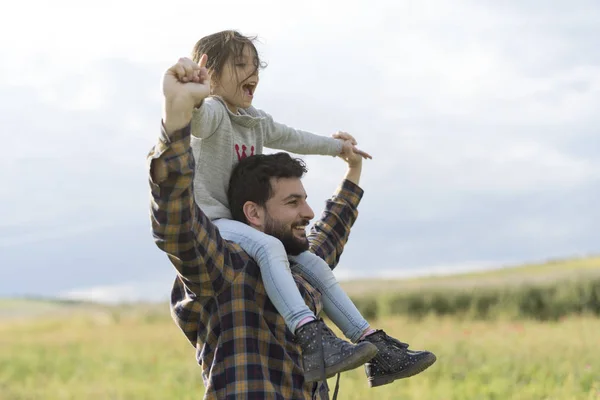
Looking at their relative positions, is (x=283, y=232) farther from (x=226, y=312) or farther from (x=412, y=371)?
(x=412, y=371)

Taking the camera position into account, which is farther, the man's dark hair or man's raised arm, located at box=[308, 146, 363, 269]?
man's raised arm, located at box=[308, 146, 363, 269]

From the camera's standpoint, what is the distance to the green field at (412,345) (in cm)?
874

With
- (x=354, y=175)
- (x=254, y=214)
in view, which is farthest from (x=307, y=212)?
(x=354, y=175)

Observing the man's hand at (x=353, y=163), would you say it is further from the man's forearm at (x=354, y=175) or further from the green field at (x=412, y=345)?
the green field at (x=412, y=345)

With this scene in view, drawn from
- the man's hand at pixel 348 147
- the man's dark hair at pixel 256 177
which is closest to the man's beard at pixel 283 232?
the man's dark hair at pixel 256 177

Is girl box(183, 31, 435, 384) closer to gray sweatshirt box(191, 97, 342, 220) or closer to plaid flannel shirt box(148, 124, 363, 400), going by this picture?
gray sweatshirt box(191, 97, 342, 220)

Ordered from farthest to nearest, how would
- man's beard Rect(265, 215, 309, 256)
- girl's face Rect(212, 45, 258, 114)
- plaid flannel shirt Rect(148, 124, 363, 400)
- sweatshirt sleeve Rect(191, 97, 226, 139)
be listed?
girl's face Rect(212, 45, 258, 114) → man's beard Rect(265, 215, 309, 256) → sweatshirt sleeve Rect(191, 97, 226, 139) → plaid flannel shirt Rect(148, 124, 363, 400)

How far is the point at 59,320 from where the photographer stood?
63.1 feet

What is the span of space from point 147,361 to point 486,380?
5063mm

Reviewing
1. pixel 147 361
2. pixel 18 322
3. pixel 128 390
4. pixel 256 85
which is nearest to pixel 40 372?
pixel 147 361

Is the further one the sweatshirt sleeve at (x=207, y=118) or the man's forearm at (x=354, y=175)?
the man's forearm at (x=354, y=175)

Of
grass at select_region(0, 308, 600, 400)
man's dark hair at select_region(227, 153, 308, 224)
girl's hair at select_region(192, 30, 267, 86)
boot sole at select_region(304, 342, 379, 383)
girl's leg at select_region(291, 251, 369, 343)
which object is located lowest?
grass at select_region(0, 308, 600, 400)

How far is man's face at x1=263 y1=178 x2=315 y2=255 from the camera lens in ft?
13.4

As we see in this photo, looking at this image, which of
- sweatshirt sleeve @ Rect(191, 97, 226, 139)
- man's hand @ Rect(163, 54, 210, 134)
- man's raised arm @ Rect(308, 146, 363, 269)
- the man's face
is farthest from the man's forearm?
man's hand @ Rect(163, 54, 210, 134)
